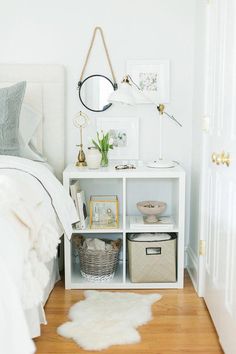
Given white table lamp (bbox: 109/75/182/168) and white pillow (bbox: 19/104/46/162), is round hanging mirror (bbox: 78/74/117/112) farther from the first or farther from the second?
white pillow (bbox: 19/104/46/162)

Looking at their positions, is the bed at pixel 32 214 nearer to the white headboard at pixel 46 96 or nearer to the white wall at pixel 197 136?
the white headboard at pixel 46 96

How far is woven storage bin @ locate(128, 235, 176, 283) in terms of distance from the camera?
10.2 ft

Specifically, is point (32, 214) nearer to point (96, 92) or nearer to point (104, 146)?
point (104, 146)

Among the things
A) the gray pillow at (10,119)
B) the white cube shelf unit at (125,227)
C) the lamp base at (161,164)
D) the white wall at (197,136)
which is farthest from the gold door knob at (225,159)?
the gray pillow at (10,119)

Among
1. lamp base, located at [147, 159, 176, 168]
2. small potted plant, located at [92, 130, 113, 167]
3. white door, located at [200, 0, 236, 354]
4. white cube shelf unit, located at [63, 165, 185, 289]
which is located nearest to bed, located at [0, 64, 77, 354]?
white cube shelf unit, located at [63, 165, 185, 289]

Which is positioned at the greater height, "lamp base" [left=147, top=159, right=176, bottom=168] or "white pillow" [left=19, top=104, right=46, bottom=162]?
"white pillow" [left=19, top=104, right=46, bottom=162]

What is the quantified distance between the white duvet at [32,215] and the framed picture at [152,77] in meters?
1.04

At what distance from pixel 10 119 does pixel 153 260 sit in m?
1.27

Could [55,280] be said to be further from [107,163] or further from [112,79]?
[112,79]

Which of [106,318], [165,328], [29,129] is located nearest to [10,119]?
[29,129]

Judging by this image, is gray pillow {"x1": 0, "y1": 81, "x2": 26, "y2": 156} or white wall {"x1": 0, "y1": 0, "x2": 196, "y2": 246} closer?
gray pillow {"x1": 0, "y1": 81, "x2": 26, "y2": 156}

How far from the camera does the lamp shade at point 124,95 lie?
3.04 m

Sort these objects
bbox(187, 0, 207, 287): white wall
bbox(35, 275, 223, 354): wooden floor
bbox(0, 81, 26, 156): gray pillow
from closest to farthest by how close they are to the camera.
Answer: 1. bbox(35, 275, 223, 354): wooden floor
2. bbox(0, 81, 26, 156): gray pillow
3. bbox(187, 0, 207, 287): white wall

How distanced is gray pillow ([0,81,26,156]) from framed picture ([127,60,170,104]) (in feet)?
2.88
